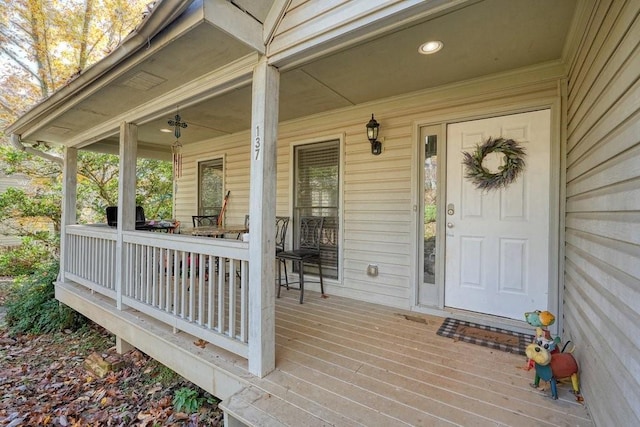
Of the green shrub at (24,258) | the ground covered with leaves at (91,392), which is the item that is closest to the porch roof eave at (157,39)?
the ground covered with leaves at (91,392)

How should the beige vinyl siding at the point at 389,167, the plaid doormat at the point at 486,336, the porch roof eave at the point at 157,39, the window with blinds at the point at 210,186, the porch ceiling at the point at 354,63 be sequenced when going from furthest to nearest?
the window with blinds at the point at 210,186 < the beige vinyl siding at the point at 389,167 < the plaid doormat at the point at 486,336 < the porch ceiling at the point at 354,63 < the porch roof eave at the point at 157,39

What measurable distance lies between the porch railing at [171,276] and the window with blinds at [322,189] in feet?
3.93

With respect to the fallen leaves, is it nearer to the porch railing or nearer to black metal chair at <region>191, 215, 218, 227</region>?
the porch railing

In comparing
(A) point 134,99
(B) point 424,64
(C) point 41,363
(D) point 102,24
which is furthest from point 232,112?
(D) point 102,24

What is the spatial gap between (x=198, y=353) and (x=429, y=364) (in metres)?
1.72

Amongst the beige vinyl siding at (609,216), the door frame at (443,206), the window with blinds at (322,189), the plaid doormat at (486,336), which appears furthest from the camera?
the window with blinds at (322,189)

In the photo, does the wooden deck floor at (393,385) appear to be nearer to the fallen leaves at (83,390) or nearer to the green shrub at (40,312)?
the fallen leaves at (83,390)

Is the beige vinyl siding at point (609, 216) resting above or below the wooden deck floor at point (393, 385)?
above

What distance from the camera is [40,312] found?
15.2 ft

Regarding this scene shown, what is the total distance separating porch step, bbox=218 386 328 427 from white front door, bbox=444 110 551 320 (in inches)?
78.6

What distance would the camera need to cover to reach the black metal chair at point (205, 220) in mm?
5270

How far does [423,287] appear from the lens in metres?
3.18

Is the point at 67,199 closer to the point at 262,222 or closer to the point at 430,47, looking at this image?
the point at 262,222

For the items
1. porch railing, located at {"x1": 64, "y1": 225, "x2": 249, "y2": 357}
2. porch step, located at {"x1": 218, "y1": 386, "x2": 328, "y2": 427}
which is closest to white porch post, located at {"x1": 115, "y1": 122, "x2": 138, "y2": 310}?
porch railing, located at {"x1": 64, "y1": 225, "x2": 249, "y2": 357}
